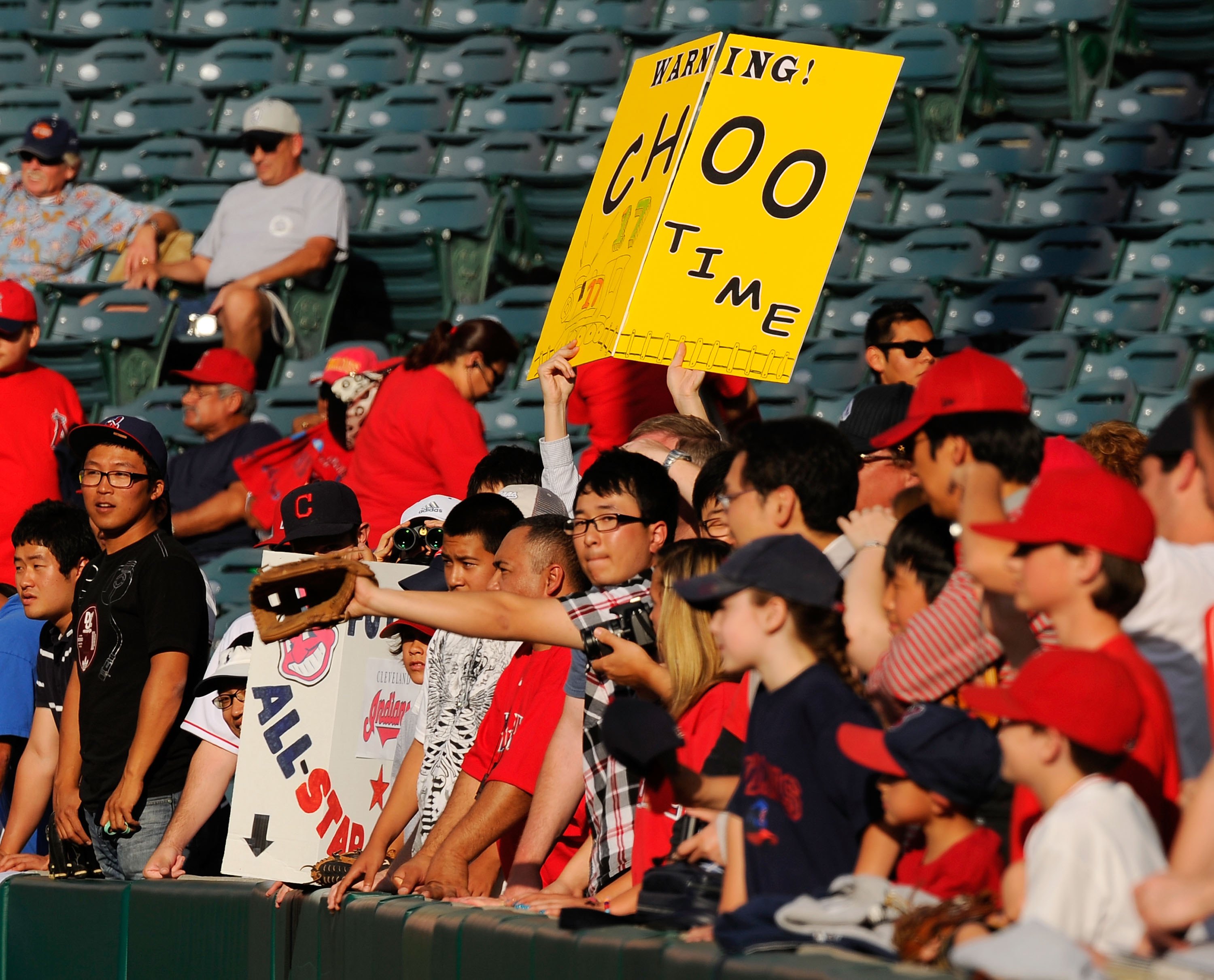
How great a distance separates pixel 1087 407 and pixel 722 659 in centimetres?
457

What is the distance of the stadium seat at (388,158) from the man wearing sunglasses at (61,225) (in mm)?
1206

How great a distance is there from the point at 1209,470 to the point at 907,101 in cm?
778

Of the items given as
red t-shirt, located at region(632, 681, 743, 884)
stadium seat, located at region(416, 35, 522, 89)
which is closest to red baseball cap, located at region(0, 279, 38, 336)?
stadium seat, located at region(416, 35, 522, 89)

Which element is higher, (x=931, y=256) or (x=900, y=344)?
(x=931, y=256)

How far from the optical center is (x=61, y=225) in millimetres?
10305

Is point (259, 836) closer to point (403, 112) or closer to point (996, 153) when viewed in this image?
point (996, 153)

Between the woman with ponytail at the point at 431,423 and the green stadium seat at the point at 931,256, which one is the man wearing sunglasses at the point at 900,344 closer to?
the woman with ponytail at the point at 431,423

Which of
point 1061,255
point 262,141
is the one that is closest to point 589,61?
point 262,141

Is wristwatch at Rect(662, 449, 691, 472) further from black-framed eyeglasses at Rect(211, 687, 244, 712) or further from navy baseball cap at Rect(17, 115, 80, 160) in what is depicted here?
navy baseball cap at Rect(17, 115, 80, 160)

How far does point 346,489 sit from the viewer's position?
544 cm

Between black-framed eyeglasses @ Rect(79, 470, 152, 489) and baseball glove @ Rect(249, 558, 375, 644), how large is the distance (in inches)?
86.8

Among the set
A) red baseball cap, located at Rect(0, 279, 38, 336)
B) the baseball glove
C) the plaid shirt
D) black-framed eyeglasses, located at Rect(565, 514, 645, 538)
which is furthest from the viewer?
red baseball cap, located at Rect(0, 279, 38, 336)

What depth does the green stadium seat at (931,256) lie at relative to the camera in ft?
29.7

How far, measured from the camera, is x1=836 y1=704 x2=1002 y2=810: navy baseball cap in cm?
276
